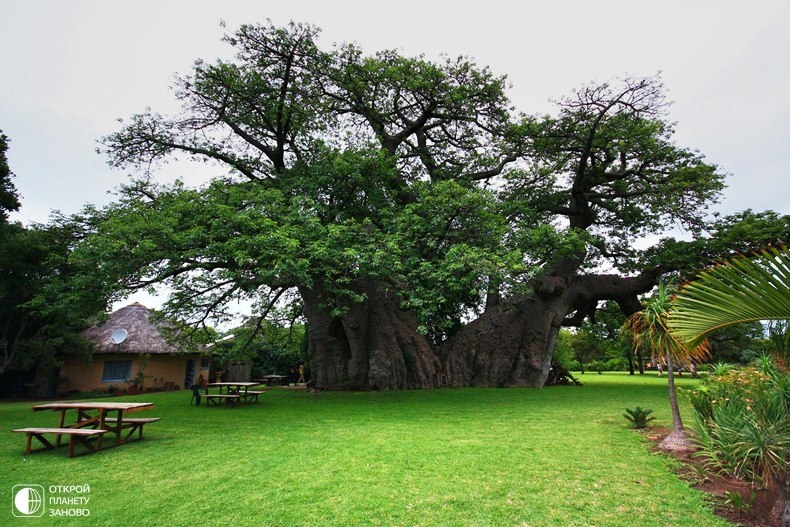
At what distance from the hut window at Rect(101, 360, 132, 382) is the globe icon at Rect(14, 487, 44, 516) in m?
17.3

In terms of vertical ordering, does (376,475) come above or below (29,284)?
below

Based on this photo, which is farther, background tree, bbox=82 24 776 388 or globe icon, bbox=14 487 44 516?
background tree, bbox=82 24 776 388

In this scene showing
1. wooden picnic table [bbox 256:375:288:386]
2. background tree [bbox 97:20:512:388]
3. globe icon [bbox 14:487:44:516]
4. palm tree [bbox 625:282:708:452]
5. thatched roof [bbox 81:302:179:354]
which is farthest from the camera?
wooden picnic table [bbox 256:375:288:386]

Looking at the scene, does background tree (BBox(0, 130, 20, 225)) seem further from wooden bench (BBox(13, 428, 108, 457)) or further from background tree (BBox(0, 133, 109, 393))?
wooden bench (BBox(13, 428, 108, 457))

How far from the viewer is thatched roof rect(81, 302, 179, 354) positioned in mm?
19125

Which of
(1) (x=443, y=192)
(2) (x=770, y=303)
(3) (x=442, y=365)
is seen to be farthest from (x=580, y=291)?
(2) (x=770, y=303)

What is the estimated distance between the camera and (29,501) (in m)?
4.30

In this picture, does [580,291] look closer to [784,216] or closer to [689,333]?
[784,216]

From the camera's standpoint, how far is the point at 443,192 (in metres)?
10.8

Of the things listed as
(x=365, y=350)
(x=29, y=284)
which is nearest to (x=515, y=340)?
(x=365, y=350)

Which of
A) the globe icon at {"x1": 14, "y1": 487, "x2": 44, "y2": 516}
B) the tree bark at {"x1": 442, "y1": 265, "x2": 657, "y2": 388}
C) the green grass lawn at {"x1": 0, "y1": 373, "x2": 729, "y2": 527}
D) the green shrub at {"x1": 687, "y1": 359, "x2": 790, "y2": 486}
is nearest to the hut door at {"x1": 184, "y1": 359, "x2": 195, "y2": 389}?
the tree bark at {"x1": 442, "y1": 265, "x2": 657, "y2": 388}

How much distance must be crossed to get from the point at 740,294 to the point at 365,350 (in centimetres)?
1320

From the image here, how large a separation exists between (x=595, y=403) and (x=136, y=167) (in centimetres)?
1626

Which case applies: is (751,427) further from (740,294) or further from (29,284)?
(29,284)
